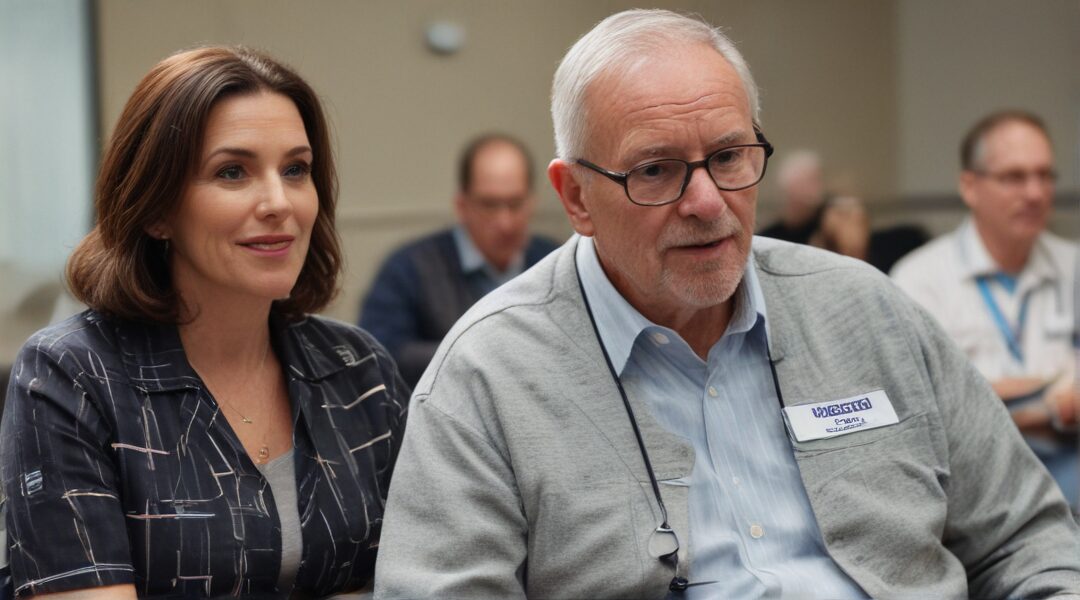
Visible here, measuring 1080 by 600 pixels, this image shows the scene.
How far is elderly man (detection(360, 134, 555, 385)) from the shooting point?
4023 millimetres

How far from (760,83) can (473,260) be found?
1.54 m

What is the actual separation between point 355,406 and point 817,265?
2.71 ft

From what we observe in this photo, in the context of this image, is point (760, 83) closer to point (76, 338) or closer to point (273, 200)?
point (273, 200)

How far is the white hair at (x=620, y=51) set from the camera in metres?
1.77

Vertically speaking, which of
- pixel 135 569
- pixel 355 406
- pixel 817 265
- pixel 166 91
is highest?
pixel 166 91

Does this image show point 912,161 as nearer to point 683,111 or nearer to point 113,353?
point 683,111

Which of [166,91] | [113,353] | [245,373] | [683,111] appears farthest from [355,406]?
[683,111]

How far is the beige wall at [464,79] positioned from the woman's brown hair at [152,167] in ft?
9.36

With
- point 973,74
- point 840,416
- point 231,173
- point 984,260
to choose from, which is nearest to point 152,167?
point 231,173

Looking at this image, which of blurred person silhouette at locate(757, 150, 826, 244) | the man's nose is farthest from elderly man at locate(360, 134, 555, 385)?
the man's nose

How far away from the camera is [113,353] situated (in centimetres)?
180

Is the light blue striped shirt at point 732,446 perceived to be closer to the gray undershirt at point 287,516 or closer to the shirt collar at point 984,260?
the gray undershirt at point 287,516

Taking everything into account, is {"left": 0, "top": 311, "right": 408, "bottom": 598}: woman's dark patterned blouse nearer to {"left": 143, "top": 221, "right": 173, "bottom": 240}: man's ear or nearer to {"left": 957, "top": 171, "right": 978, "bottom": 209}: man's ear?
{"left": 143, "top": 221, "right": 173, "bottom": 240}: man's ear

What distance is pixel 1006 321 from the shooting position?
3.72m
